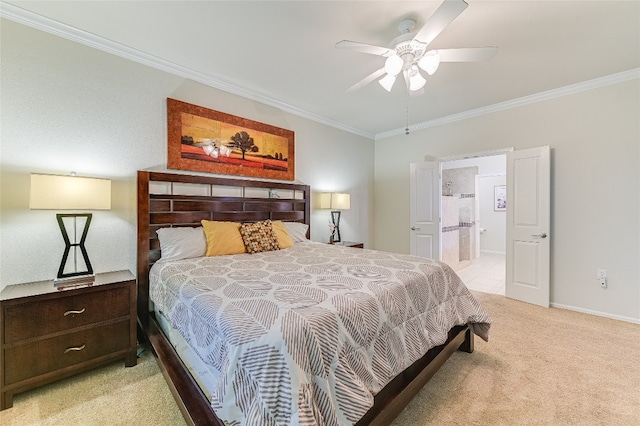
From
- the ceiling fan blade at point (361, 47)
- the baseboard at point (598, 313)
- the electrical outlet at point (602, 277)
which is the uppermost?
the ceiling fan blade at point (361, 47)

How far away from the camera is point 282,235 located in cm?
311

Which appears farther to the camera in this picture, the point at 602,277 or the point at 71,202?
the point at 602,277

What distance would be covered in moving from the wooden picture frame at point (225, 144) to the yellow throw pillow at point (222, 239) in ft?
2.31

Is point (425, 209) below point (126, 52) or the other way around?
below

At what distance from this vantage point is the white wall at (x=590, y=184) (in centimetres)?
296

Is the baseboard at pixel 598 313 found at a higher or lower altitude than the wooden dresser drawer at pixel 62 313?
lower

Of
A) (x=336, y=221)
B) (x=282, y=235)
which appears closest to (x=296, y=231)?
(x=282, y=235)

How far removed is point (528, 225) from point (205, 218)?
4086 mm

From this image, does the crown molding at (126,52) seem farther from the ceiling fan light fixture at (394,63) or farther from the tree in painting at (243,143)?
the ceiling fan light fixture at (394,63)

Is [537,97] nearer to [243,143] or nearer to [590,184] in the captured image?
[590,184]

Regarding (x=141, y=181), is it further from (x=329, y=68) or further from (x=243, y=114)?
(x=329, y=68)

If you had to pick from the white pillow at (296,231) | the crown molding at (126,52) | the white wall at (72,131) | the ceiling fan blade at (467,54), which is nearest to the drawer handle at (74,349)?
the white wall at (72,131)

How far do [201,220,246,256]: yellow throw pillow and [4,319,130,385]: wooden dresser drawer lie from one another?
34.1 inches

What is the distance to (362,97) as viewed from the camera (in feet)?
11.8
